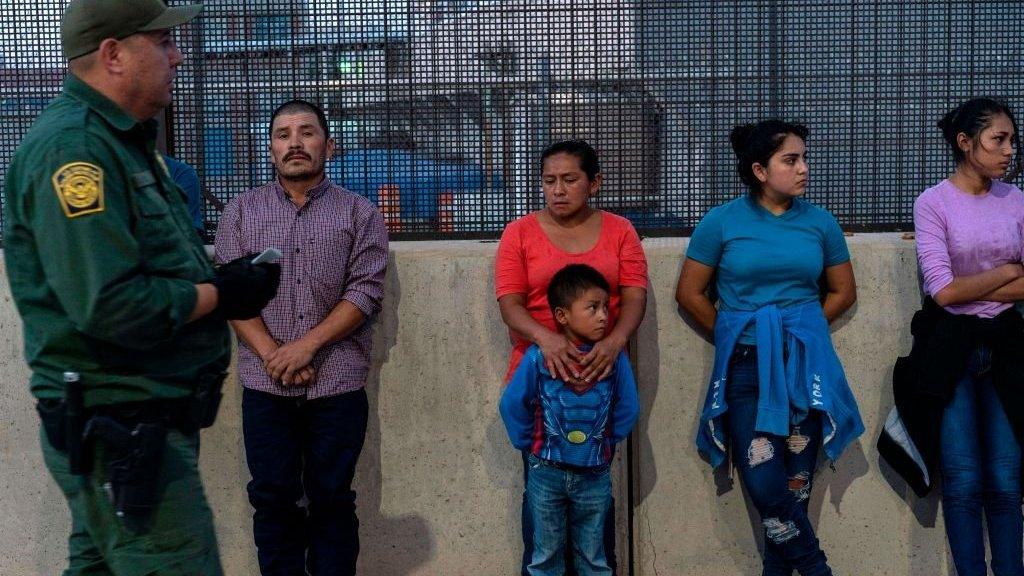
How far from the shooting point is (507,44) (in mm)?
A: 5633

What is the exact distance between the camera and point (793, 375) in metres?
4.88

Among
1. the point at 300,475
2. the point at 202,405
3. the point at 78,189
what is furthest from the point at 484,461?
the point at 78,189

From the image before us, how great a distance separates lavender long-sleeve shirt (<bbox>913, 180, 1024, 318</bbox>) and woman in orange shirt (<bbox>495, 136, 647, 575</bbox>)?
1.11 meters

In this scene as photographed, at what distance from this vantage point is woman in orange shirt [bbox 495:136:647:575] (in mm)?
4949

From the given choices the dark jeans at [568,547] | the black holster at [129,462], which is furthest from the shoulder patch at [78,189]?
the dark jeans at [568,547]

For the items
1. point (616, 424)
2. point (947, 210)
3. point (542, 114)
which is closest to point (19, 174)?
point (616, 424)

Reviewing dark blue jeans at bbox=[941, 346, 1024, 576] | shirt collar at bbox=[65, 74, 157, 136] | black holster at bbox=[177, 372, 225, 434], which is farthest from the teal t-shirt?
shirt collar at bbox=[65, 74, 157, 136]

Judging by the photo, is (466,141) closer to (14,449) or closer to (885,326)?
(885,326)

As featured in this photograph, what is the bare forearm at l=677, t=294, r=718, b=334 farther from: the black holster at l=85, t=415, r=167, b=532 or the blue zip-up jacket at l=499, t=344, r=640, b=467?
the black holster at l=85, t=415, r=167, b=532

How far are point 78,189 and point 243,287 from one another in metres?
0.49

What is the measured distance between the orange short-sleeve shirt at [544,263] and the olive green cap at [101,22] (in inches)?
79.8

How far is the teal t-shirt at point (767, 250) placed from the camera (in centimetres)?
496

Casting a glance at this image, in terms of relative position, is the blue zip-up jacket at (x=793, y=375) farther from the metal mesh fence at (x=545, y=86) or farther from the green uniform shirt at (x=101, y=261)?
the green uniform shirt at (x=101, y=261)

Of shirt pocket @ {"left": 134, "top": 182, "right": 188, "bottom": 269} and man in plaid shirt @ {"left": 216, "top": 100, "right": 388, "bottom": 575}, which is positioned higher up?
shirt pocket @ {"left": 134, "top": 182, "right": 188, "bottom": 269}
